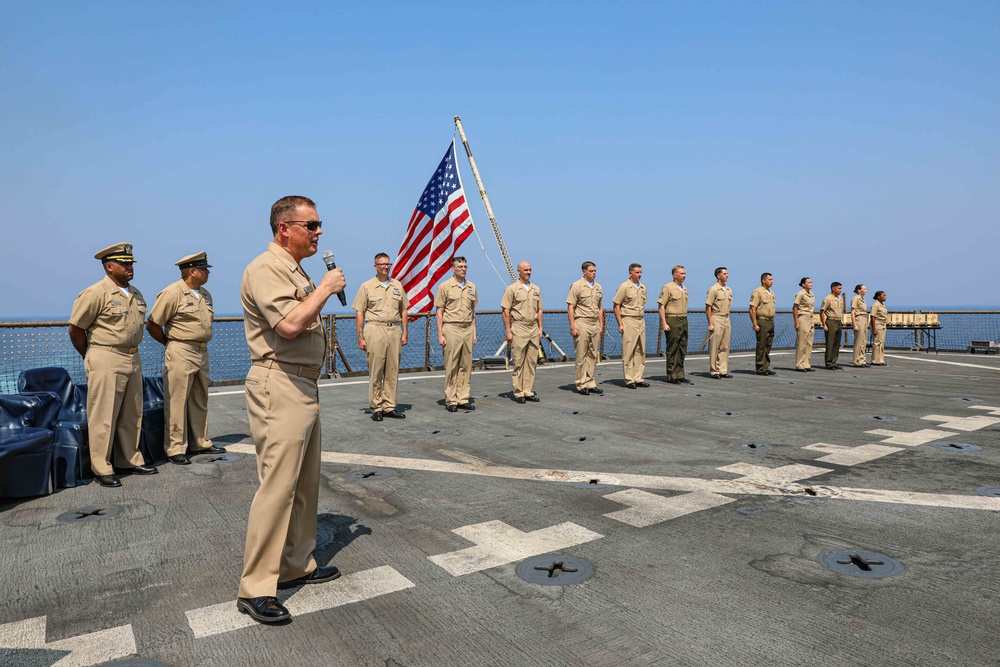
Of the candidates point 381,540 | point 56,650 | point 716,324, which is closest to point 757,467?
point 381,540

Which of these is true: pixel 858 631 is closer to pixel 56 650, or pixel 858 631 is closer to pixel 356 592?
pixel 356 592

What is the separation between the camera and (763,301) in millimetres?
12930

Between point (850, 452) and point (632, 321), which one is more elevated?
point (632, 321)

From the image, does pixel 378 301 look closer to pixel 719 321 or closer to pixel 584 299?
pixel 584 299

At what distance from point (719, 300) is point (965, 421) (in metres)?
5.48

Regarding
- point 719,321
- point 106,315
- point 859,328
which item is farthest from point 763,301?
point 106,315

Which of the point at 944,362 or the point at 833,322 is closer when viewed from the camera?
the point at 833,322

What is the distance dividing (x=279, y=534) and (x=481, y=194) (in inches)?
523

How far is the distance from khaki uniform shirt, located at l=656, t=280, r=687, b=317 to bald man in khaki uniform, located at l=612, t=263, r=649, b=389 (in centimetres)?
91

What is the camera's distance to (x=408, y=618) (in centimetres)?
259

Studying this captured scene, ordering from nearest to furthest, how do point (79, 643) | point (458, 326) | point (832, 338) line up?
point (79, 643), point (458, 326), point (832, 338)

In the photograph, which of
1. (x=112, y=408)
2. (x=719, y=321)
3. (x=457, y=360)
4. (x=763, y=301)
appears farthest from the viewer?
(x=763, y=301)

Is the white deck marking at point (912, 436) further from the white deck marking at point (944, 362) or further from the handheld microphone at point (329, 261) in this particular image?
the white deck marking at point (944, 362)

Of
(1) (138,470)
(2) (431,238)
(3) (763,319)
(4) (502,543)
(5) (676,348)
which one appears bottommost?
(1) (138,470)
